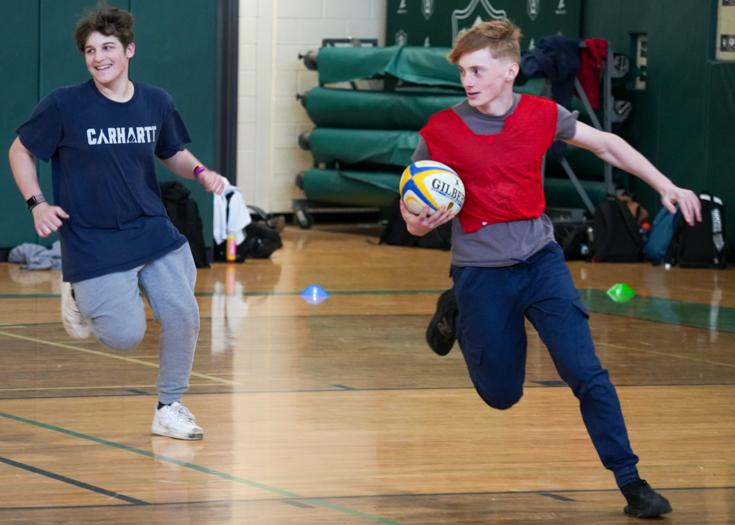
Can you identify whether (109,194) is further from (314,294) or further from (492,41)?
Result: (314,294)

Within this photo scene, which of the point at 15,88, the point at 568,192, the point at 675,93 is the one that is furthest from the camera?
the point at 568,192

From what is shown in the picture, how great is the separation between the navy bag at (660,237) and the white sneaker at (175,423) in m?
7.72

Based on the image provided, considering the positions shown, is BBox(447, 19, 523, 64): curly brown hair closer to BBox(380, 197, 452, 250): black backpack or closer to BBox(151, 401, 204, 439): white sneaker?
BBox(151, 401, 204, 439): white sneaker

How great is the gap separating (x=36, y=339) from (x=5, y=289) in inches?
86.6

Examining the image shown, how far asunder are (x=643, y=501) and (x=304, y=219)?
11.2 m

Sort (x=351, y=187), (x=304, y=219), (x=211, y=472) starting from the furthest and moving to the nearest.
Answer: (x=304, y=219), (x=351, y=187), (x=211, y=472)

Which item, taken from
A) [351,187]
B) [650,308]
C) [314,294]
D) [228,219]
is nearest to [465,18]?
[351,187]

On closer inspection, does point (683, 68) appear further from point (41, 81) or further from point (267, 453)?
point (267, 453)

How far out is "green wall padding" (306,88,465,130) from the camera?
12852mm

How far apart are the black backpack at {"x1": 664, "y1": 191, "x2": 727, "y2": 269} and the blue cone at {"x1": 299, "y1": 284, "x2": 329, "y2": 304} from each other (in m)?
4.16

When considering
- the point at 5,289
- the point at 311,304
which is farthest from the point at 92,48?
the point at 5,289

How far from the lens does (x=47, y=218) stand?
4191mm

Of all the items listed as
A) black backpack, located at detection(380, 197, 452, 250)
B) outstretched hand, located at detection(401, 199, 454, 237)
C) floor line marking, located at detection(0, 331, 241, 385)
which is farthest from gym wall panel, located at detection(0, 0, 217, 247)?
outstretched hand, located at detection(401, 199, 454, 237)

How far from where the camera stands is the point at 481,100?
4.03 m
